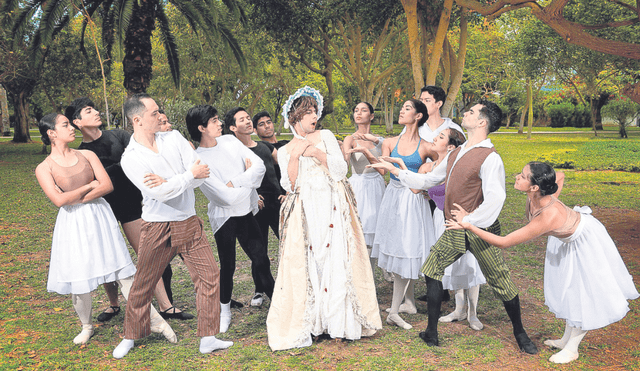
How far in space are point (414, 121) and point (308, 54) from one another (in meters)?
20.2

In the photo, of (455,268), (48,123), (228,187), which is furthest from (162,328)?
(455,268)

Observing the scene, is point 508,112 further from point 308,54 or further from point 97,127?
point 97,127

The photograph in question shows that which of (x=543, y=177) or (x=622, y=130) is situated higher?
(x=622, y=130)

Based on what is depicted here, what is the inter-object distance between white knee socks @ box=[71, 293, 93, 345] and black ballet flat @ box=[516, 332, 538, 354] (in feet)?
12.2

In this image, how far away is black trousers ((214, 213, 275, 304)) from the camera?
15.0 feet

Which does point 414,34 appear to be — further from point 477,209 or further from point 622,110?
point 622,110

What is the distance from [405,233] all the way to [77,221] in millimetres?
2923

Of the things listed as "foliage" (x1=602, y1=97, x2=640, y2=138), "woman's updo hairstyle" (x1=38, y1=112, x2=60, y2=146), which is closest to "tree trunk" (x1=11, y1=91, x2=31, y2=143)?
"woman's updo hairstyle" (x1=38, y1=112, x2=60, y2=146)

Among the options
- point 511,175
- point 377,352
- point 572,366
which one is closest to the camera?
point 572,366

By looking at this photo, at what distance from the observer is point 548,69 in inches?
1152

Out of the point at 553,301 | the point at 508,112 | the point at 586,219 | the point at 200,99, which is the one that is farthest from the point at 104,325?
the point at 508,112

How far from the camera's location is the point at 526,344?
4.05m

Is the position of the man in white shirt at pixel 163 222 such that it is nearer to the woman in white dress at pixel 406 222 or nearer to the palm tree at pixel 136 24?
the woman in white dress at pixel 406 222

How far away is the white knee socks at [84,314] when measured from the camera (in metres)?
4.28
